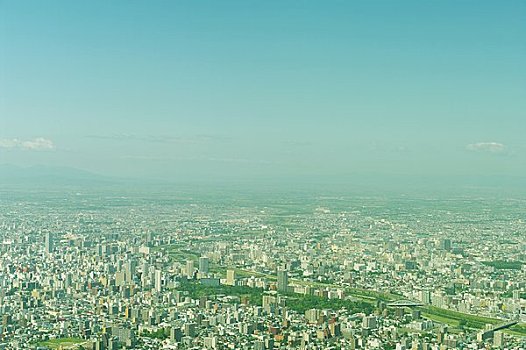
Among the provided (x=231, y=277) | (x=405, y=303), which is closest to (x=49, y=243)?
(x=231, y=277)

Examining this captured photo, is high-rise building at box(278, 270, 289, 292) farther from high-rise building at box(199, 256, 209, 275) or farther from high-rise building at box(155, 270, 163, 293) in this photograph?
high-rise building at box(155, 270, 163, 293)

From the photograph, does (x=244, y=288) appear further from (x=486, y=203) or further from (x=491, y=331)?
(x=486, y=203)

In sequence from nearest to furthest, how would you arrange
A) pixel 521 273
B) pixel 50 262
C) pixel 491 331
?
pixel 491 331, pixel 50 262, pixel 521 273

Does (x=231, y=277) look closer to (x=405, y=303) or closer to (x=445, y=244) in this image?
(x=405, y=303)

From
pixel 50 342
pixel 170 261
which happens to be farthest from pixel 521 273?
pixel 50 342

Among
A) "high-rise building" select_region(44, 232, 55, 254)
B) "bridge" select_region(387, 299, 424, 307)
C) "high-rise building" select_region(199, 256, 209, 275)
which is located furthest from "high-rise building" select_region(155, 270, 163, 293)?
"bridge" select_region(387, 299, 424, 307)

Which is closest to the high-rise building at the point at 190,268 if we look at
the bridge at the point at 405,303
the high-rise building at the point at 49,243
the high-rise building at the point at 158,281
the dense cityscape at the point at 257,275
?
the dense cityscape at the point at 257,275
